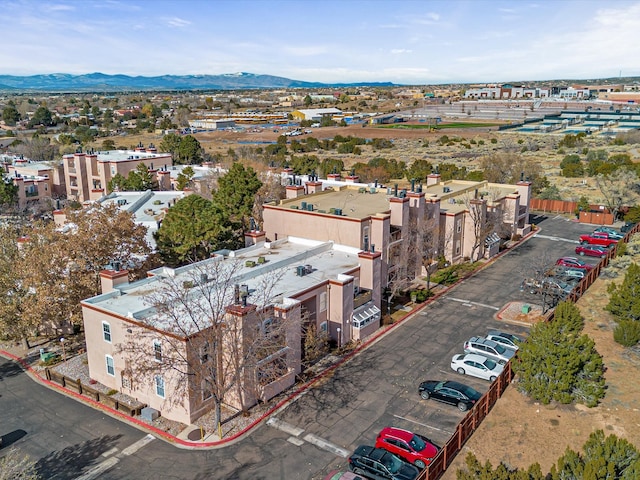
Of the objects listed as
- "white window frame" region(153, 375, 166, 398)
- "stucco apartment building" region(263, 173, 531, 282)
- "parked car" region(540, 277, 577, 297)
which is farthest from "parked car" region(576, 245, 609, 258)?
"white window frame" region(153, 375, 166, 398)

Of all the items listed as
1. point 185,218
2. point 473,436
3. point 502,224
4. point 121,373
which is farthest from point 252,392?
point 502,224

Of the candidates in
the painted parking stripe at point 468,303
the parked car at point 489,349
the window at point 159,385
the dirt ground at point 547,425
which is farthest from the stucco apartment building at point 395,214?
the window at point 159,385

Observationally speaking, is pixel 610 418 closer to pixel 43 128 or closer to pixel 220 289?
pixel 220 289

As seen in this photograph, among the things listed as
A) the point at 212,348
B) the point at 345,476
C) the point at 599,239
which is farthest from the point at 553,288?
the point at 212,348

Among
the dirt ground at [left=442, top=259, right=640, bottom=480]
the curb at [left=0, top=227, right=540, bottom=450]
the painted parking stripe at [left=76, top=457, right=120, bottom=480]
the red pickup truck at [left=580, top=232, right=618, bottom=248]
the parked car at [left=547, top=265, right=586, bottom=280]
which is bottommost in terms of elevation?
the painted parking stripe at [left=76, top=457, right=120, bottom=480]

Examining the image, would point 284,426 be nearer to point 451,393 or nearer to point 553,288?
point 451,393

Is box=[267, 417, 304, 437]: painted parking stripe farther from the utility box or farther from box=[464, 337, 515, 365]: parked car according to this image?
box=[464, 337, 515, 365]: parked car
